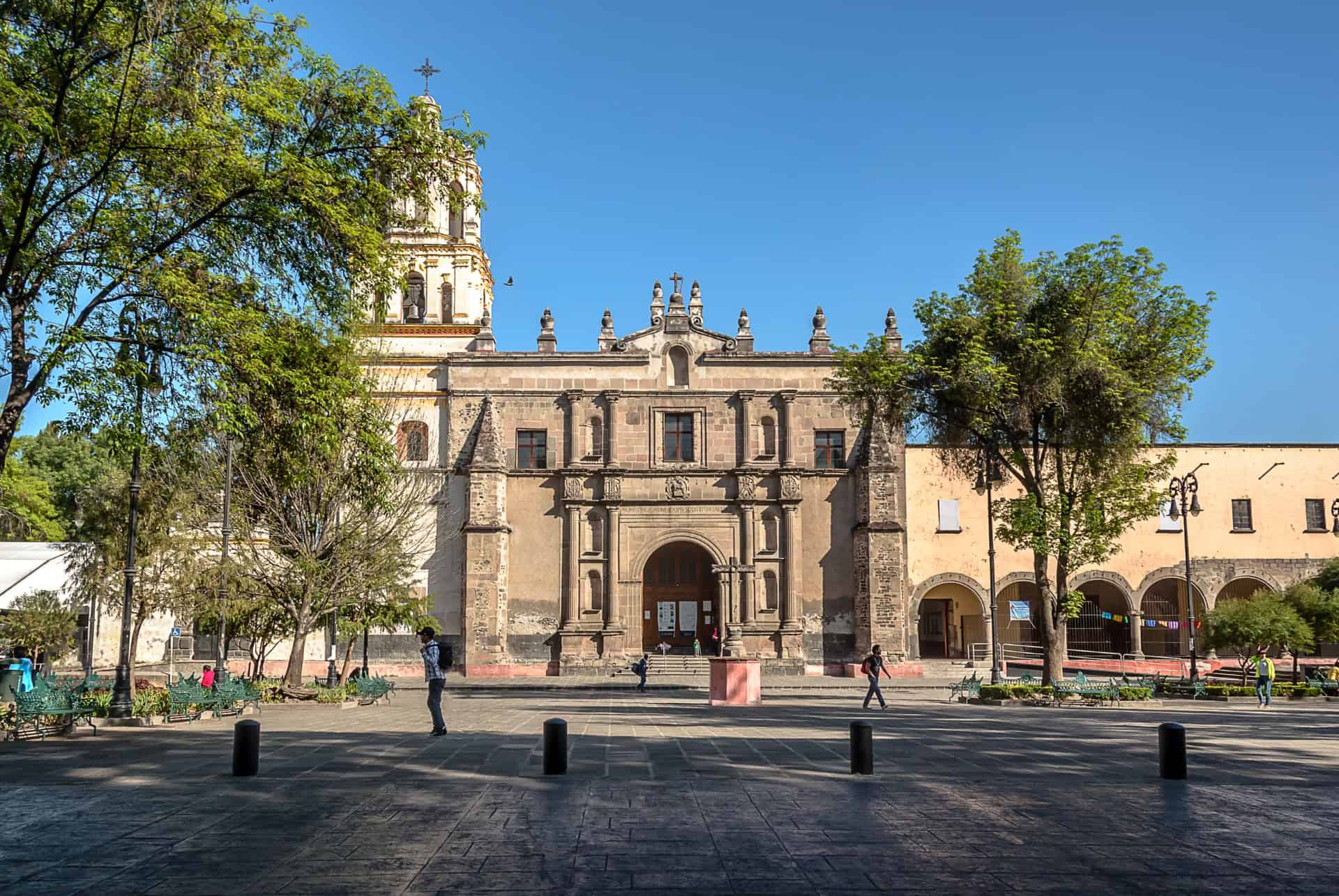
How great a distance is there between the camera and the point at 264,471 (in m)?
24.7

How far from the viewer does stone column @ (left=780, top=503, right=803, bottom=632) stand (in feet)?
128

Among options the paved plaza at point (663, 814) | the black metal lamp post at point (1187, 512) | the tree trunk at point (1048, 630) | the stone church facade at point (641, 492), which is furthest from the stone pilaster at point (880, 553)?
the paved plaza at point (663, 814)

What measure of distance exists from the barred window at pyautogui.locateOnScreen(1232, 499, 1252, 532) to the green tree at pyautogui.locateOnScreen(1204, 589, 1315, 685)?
14.6 m

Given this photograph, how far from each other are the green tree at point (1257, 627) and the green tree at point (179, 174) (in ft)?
81.3

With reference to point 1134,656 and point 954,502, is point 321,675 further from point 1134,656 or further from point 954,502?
point 1134,656

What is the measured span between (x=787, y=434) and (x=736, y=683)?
16.5 meters

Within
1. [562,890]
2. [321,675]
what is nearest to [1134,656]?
[321,675]

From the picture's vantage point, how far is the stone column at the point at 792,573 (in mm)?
39000

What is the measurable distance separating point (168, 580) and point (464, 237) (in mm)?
20153

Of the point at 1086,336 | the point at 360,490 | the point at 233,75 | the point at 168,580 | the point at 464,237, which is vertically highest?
the point at 464,237

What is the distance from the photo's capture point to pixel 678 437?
40.6 meters

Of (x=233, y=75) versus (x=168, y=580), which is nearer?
(x=233, y=75)

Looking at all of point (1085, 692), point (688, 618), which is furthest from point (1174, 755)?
point (688, 618)

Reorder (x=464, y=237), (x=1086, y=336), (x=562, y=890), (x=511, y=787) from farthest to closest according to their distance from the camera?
(x=464, y=237)
(x=1086, y=336)
(x=511, y=787)
(x=562, y=890)
